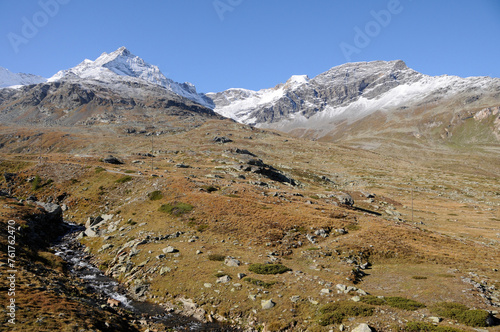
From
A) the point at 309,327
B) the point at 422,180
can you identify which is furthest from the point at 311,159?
the point at 309,327

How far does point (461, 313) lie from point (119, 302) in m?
28.8

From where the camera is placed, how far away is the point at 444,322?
716 inches

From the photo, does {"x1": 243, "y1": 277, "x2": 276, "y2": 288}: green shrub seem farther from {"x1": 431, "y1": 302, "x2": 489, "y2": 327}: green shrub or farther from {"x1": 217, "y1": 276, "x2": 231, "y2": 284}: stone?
{"x1": 431, "y1": 302, "x2": 489, "y2": 327}: green shrub

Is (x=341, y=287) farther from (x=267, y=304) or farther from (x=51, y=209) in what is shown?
(x=51, y=209)

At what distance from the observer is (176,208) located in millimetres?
44906

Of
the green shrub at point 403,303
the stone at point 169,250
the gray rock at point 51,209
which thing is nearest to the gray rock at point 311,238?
the green shrub at point 403,303

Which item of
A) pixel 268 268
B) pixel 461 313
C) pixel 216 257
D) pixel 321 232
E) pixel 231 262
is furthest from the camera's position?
pixel 321 232

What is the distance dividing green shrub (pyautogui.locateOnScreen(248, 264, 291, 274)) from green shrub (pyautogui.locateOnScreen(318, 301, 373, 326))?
7519 millimetres

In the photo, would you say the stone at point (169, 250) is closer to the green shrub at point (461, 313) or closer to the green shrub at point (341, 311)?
the green shrub at point (341, 311)

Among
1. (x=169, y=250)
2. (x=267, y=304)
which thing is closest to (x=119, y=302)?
(x=169, y=250)

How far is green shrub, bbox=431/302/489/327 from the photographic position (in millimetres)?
17859

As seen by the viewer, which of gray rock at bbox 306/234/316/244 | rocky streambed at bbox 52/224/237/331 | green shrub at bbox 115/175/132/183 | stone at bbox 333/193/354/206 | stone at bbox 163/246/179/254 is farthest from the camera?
stone at bbox 333/193/354/206

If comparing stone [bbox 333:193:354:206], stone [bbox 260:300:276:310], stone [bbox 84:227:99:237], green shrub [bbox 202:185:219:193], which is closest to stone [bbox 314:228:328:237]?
stone [bbox 260:300:276:310]

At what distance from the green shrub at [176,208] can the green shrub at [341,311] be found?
28.8m
